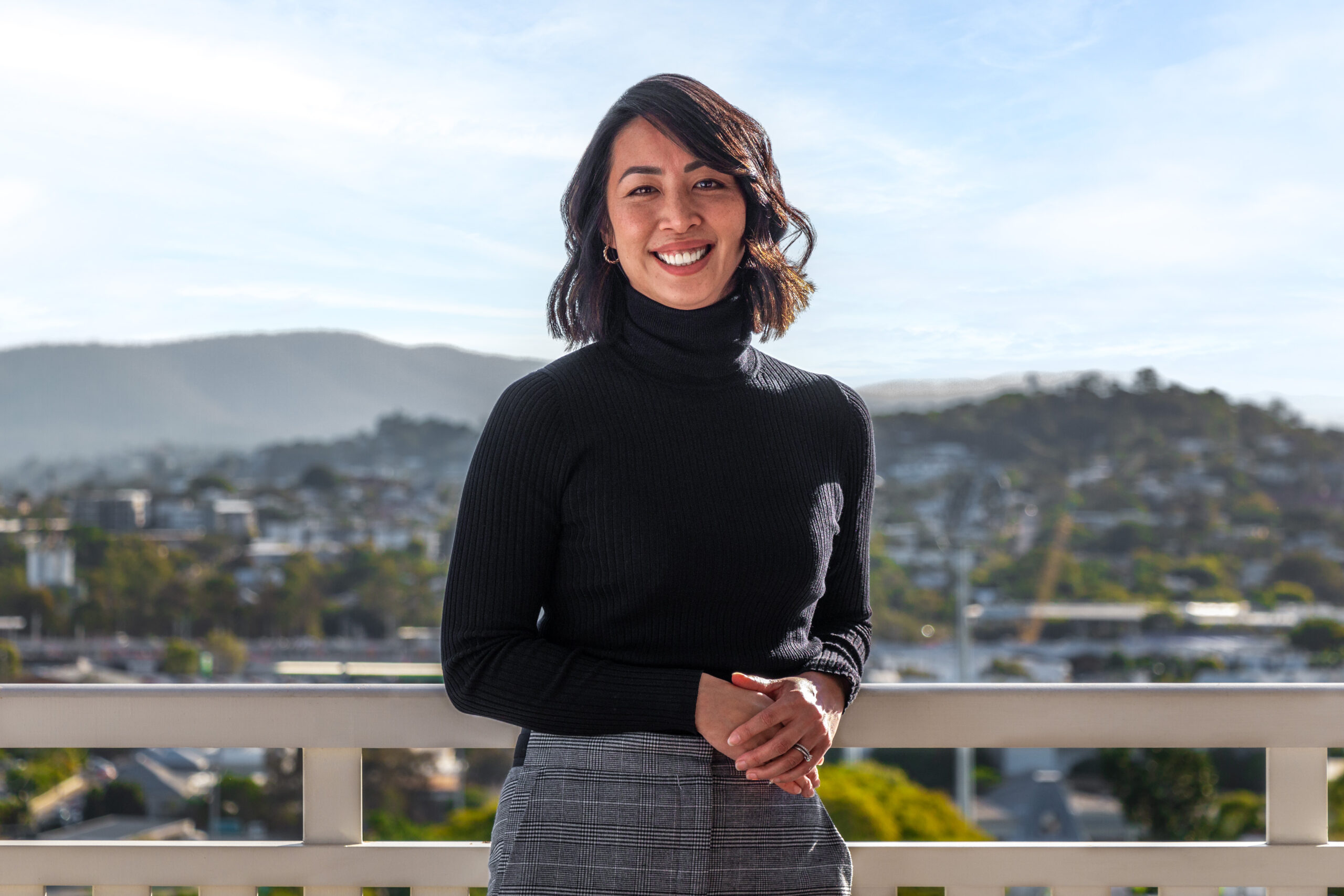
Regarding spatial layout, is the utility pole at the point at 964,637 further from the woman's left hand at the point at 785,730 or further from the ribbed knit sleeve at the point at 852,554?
the woman's left hand at the point at 785,730

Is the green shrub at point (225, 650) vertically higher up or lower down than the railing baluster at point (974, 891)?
lower down

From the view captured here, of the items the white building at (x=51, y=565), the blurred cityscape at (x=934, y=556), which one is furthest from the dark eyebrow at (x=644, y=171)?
the white building at (x=51, y=565)

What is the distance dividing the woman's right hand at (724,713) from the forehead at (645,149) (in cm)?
44

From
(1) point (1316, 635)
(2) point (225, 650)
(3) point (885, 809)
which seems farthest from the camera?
(2) point (225, 650)

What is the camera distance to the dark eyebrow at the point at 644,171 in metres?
0.93

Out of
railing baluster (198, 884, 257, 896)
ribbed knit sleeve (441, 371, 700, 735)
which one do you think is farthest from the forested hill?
ribbed knit sleeve (441, 371, 700, 735)

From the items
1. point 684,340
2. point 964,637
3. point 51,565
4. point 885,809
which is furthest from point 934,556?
point 684,340

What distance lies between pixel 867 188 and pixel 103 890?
2.38 meters

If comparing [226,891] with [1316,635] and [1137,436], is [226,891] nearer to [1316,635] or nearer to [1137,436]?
[1316,635]

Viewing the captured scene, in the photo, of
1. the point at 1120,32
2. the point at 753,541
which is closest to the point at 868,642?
the point at 753,541

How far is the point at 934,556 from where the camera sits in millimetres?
25281

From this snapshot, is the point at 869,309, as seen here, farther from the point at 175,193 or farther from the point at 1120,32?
the point at 175,193

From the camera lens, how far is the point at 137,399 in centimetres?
2481

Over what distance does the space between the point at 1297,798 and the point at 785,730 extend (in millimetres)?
595
